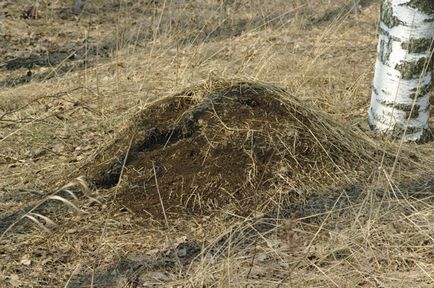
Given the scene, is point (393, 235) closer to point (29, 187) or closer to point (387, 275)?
point (387, 275)

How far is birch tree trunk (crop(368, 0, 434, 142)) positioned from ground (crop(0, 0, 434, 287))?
6.2 inches

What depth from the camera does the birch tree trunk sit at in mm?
4605

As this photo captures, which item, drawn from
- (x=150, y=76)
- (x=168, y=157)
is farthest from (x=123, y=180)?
(x=150, y=76)

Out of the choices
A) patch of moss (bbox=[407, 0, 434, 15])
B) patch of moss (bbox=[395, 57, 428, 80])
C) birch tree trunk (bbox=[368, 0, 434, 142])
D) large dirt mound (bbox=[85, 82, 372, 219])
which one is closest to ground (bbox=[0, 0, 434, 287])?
large dirt mound (bbox=[85, 82, 372, 219])

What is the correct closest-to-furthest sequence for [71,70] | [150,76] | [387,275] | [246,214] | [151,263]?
[387,275], [151,263], [246,214], [150,76], [71,70]

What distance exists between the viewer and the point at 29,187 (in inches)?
169

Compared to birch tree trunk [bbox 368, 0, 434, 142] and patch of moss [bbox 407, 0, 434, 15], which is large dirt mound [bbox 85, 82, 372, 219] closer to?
birch tree trunk [bbox 368, 0, 434, 142]

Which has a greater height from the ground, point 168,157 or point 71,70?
point 168,157

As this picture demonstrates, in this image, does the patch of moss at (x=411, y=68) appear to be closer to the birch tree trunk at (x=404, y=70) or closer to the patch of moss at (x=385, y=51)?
the birch tree trunk at (x=404, y=70)

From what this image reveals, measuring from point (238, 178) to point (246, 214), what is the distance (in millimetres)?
276

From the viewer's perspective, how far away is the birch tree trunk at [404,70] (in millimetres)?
4605

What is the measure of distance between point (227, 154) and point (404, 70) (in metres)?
1.48

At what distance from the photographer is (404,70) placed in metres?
4.72

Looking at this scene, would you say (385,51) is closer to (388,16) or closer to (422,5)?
(388,16)
